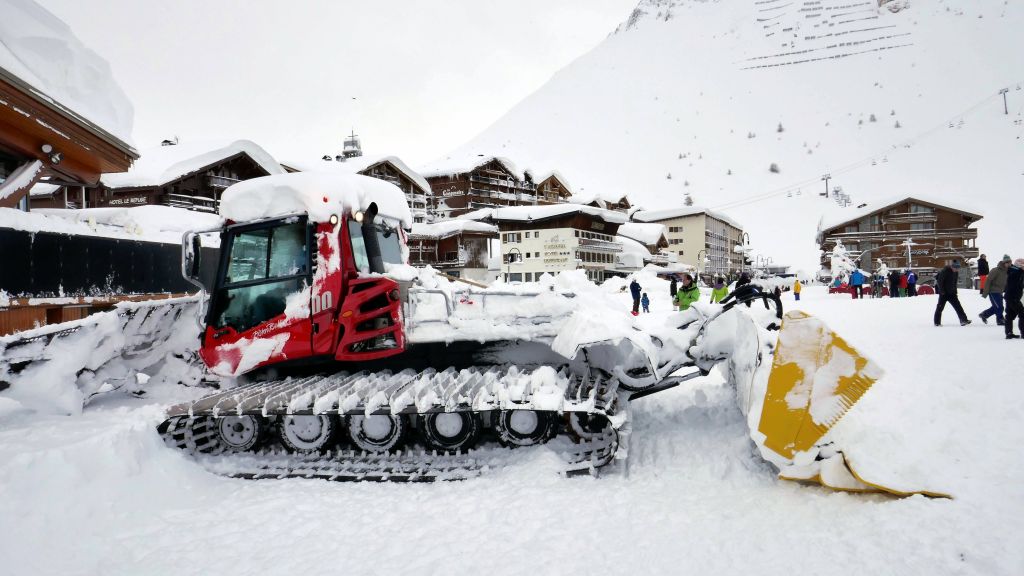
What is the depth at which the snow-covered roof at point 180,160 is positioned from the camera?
19109mm

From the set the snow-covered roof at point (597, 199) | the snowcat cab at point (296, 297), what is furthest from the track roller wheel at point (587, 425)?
the snow-covered roof at point (597, 199)

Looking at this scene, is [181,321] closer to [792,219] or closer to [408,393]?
[408,393]

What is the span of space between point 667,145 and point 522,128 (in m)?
29.4

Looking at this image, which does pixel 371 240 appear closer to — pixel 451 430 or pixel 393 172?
pixel 451 430

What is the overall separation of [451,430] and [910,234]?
4917 cm

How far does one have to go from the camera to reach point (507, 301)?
5.66m

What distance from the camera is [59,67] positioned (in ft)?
25.1

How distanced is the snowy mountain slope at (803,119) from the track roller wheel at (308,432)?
172ft

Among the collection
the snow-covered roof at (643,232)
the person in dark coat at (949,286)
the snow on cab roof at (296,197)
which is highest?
the snow-covered roof at (643,232)

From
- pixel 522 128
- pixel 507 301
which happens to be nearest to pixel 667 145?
pixel 522 128

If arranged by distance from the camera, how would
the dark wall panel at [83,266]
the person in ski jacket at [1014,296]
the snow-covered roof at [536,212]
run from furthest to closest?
the snow-covered roof at [536,212] < the person in ski jacket at [1014,296] < the dark wall panel at [83,266]

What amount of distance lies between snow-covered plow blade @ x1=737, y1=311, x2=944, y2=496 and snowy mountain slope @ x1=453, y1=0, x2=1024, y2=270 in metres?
50.0

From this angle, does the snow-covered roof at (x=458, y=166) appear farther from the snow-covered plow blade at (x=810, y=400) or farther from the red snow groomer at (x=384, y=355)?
the snow-covered plow blade at (x=810, y=400)

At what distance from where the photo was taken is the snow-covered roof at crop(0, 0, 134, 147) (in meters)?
6.82
